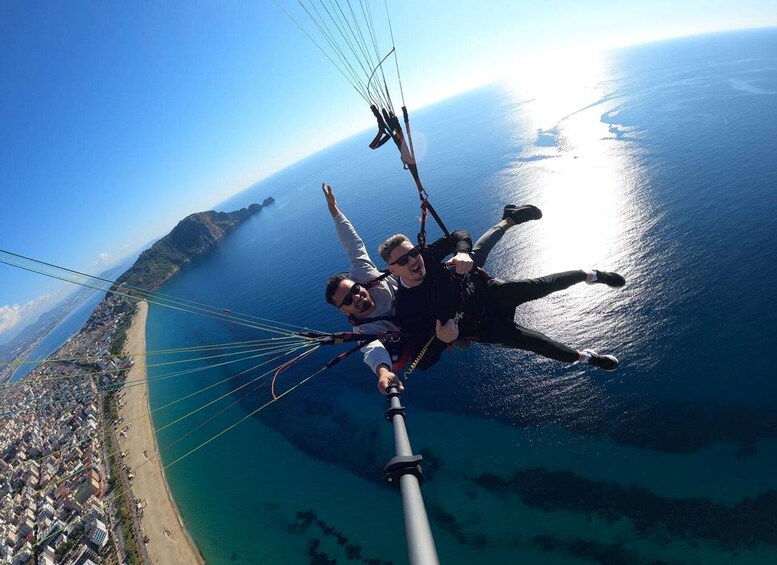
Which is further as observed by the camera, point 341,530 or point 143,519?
point 143,519

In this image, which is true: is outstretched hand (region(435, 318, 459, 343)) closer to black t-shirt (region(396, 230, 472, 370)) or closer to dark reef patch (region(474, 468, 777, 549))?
black t-shirt (region(396, 230, 472, 370))

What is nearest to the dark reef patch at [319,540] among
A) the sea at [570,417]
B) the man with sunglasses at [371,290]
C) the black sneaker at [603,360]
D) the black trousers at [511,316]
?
the sea at [570,417]

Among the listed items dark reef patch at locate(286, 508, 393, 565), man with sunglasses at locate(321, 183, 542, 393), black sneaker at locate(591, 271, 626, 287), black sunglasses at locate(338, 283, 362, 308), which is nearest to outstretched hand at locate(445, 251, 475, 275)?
man with sunglasses at locate(321, 183, 542, 393)

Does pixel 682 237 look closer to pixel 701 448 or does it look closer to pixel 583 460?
pixel 701 448

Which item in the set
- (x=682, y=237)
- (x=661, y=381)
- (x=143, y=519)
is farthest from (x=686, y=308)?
(x=143, y=519)

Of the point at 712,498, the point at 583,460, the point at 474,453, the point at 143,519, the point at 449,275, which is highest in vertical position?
the point at 449,275

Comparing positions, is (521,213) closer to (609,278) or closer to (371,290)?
(609,278)

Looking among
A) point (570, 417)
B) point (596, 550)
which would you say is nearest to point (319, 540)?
point (596, 550)
